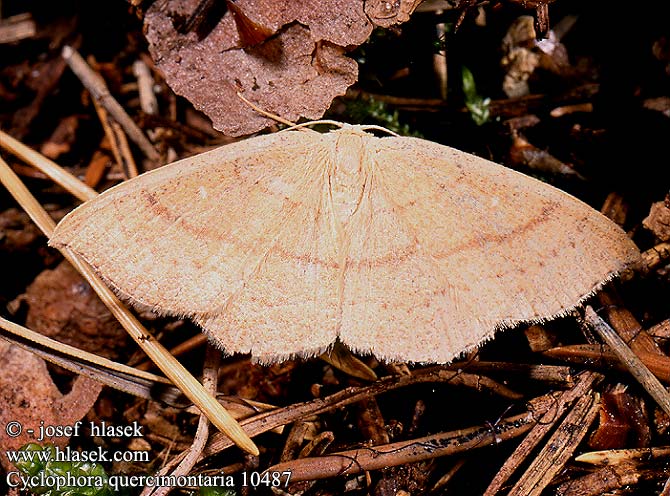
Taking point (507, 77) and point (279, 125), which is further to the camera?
point (507, 77)

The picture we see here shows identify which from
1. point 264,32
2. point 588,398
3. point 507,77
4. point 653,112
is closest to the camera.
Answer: point 588,398

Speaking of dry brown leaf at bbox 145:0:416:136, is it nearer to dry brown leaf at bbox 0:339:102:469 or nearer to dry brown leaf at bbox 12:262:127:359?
dry brown leaf at bbox 12:262:127:359

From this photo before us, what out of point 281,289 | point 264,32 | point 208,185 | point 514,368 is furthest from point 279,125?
point 514,368

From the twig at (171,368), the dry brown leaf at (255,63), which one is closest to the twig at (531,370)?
the twig at (171,368)

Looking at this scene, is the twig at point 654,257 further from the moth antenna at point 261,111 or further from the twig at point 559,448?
the moth antenna at point 261,111

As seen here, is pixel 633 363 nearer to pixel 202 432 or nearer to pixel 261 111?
pixel 202 432

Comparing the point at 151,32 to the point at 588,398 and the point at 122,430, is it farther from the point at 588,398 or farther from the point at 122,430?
the point at 588,398

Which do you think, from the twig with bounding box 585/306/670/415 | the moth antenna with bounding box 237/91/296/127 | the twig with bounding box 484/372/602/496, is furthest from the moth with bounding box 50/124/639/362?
the twig with bounding box 484/372/602/496
